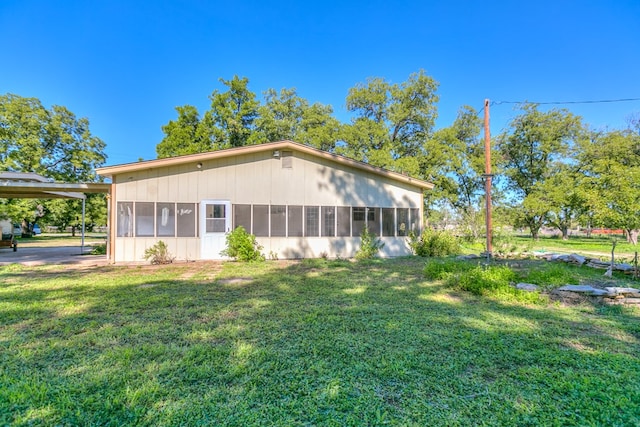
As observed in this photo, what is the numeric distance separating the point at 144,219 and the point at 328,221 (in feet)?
19.6

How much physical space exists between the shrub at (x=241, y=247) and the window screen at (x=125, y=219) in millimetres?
2894

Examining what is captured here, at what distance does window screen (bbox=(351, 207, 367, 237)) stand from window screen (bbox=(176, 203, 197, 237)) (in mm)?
5490

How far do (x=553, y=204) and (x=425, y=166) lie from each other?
9.27 meters

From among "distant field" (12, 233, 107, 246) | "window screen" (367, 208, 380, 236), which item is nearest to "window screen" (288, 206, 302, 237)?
"window screen" (367, 208, 380, 236)

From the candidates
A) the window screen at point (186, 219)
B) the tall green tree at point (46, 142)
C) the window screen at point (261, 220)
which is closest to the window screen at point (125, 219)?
the window screen at point (186, 219)

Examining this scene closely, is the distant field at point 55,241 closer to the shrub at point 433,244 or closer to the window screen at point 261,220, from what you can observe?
the window screen at point 261,220

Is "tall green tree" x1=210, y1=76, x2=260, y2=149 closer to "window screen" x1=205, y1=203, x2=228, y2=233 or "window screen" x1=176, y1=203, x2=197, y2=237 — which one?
"window screen" x1=205, y1=203, x2=228, y2=233

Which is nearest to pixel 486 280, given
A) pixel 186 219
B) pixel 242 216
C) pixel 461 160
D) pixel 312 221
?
pixel 312 221

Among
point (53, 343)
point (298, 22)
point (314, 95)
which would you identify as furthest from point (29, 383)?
point (314, 95)

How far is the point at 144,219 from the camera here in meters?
9.55

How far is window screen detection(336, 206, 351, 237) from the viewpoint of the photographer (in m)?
11.3

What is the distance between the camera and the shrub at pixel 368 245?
11.0 meters

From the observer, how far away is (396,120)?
22.1 meters

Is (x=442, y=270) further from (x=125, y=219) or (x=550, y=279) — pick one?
(x=125, y=219)
